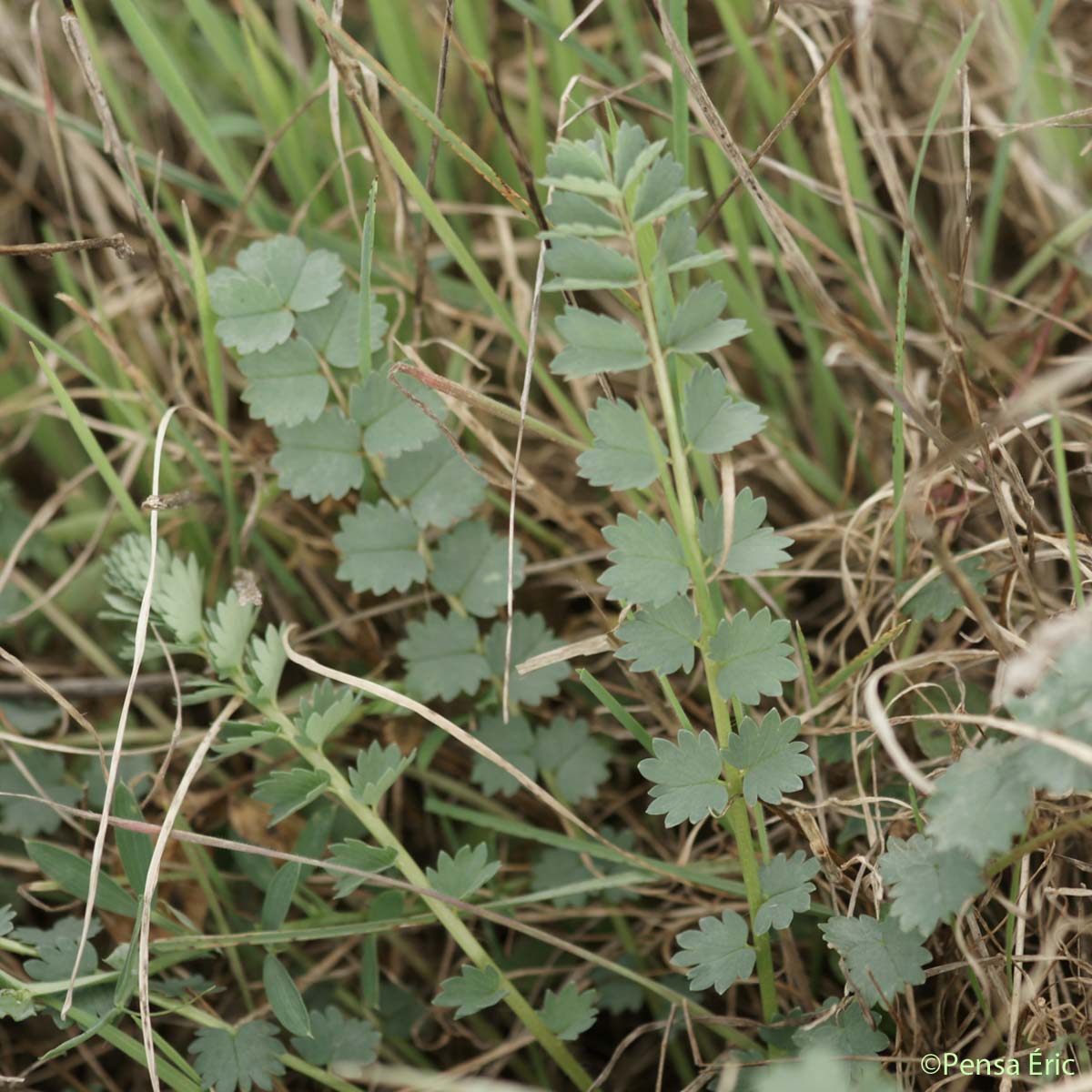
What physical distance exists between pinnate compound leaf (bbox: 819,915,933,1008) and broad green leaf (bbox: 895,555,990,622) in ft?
1.06

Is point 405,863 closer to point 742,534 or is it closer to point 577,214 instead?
point 742,534

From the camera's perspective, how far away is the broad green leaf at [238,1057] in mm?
1091

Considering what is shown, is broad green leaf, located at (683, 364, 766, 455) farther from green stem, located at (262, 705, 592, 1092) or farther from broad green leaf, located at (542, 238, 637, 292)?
green stem, located at (262, 705, 592, 1092)

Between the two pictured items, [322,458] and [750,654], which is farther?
[322,458]

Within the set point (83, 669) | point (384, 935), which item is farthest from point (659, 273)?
point (83, 669)

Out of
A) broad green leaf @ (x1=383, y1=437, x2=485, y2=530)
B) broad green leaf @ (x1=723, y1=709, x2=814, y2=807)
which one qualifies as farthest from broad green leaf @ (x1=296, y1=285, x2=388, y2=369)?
broad green leaf @ (x1=723, y1=709, x2=814, y2=807)

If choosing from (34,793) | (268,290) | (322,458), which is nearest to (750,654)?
(322,458)

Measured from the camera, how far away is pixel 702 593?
3.12 feet

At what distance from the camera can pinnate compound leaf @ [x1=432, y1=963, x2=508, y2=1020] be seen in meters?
1.06

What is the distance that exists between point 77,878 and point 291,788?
0.29 metres

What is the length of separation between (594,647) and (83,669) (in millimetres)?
753

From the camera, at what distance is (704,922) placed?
1026mm

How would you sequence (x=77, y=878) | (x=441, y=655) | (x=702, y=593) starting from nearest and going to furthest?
(x=702, y=593) → (x=77, y=878) → (x=441, y=655)

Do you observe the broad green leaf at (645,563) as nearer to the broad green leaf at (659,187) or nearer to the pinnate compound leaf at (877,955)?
the broad green leaf at (659,187)
